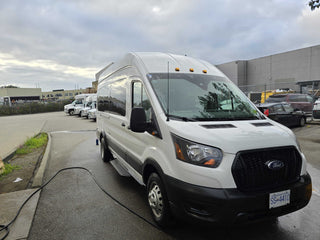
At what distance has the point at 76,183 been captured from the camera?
4973 millimetres

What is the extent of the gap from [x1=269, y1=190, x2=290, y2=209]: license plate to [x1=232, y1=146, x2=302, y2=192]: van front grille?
0.09 m

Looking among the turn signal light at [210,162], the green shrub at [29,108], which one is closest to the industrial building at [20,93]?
the green shrub at [29,108]

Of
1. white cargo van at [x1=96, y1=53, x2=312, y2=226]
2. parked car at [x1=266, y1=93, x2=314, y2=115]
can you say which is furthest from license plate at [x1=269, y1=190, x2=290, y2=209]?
parked car at [x1=266, y1=93, x2=314, y2=115]

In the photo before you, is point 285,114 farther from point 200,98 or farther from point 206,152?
point 206,152

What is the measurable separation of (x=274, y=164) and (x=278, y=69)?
1864 inches

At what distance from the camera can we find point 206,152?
8.10 ft

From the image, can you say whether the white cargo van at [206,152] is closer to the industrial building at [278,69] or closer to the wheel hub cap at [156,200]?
the wheel hub cap at [156,200]

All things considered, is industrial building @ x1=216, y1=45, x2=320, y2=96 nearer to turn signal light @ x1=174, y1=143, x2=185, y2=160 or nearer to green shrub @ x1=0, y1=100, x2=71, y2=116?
turn signal light @ x1=174, y1=143, x2=185, y2=160

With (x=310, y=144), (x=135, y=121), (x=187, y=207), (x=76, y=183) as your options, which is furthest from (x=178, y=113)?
(x=310, y=144)

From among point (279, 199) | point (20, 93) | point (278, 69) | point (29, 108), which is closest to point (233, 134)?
point (279, 199)

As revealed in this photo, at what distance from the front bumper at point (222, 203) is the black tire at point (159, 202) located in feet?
0.70

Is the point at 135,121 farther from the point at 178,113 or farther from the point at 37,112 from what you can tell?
the point at 37,112

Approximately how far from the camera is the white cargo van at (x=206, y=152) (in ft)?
7.90

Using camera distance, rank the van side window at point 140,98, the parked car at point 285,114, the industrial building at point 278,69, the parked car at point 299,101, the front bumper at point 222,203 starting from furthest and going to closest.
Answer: the industrial building at point 278,69 < the parked car at point 299,101 < the parked car at point 285,114 < the van side window at point 140,98 < the front bumper at point 222,203
